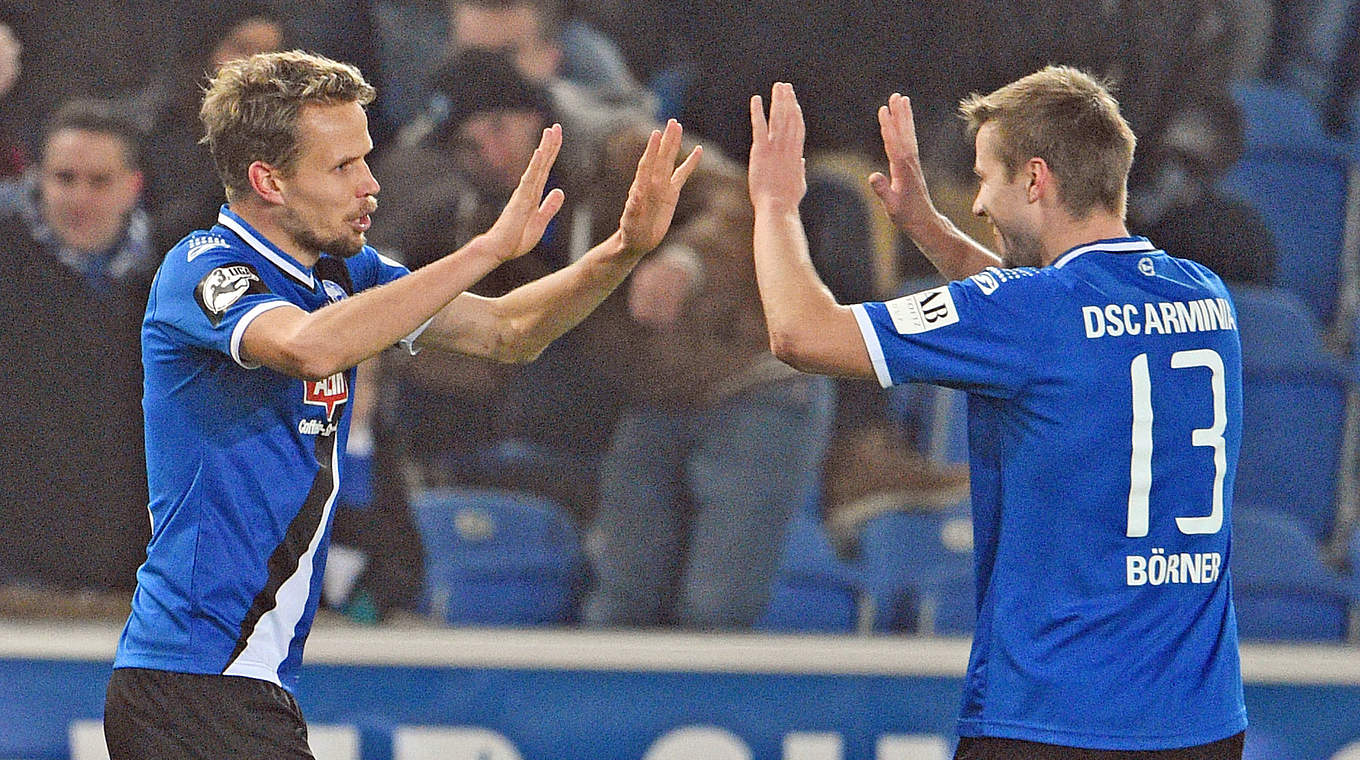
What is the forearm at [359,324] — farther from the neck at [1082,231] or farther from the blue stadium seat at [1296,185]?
the blue stadium seat at [1296,185]

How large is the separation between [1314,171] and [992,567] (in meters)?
2.90

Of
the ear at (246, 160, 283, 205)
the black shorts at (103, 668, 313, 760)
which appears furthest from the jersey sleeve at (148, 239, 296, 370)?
the black shorts at (103, 668, 313, 760)

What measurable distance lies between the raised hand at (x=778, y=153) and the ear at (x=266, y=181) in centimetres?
74

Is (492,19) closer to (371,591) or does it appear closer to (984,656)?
(371,591)

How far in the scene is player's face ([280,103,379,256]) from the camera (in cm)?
235

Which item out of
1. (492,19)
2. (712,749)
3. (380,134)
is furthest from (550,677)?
(492,19)

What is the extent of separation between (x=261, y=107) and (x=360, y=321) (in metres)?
0.46

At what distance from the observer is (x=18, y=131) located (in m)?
4.38

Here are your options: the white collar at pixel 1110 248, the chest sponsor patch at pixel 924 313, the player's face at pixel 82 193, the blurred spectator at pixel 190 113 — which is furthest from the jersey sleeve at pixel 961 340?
the player's face at pixel 82 193

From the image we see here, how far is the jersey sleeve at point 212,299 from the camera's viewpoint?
2170 mm

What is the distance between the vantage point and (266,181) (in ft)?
7.72

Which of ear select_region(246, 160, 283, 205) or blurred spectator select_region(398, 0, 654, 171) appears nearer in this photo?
ear select_region(246, 160, 283, 205)

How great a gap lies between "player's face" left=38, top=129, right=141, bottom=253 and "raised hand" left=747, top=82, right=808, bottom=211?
2.68 meters

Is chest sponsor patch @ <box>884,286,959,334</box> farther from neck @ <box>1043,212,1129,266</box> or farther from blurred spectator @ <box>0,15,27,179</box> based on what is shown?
blurred spectator @ <box>0,15,27,179</box>
